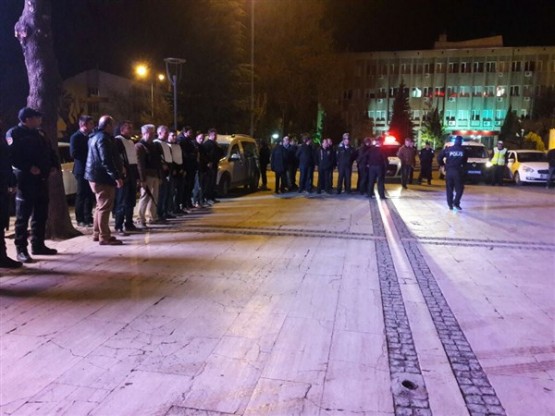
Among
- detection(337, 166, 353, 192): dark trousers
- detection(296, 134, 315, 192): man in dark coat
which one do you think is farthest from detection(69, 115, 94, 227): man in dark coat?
detection(337, 166, 353, 192): dark trousers

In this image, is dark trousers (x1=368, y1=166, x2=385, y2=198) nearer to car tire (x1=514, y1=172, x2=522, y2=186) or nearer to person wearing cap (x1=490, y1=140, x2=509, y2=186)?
person wearing cap (x1=490, y1=140, x2=509, y2=186)

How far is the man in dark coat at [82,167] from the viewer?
872cm

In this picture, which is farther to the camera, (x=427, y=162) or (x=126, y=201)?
(x=427, y=162)

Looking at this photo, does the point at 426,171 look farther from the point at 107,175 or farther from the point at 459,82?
the point at 459,82

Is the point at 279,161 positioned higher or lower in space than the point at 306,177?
higher

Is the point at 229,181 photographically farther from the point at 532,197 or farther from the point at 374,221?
the point at 532,197

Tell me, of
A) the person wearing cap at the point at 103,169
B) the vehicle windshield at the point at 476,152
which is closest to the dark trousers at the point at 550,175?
the vehicle windshield at the point at 476,152

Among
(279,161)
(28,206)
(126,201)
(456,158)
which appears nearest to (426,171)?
(279,161)

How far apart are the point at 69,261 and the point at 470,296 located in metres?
4.99

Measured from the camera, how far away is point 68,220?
8.30 meters

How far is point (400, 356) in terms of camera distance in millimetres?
4012

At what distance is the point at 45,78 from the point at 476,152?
18.3 meters

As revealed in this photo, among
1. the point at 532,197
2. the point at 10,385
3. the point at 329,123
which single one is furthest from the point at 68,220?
the point at 329,123

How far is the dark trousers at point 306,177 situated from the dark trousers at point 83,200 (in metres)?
7.75
